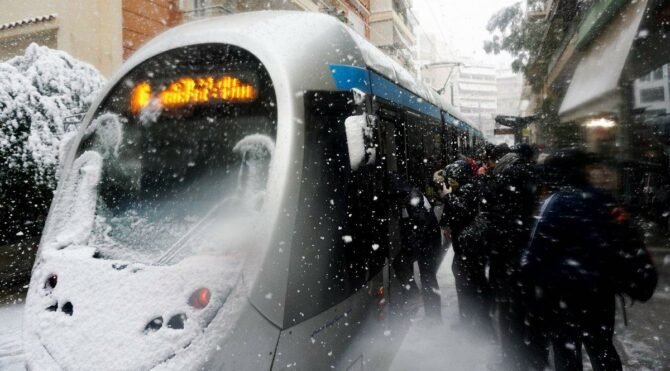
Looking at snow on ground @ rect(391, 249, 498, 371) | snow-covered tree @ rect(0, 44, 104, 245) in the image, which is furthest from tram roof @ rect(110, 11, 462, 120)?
snow-covered tree @ rect(0, 44, 104, 245)

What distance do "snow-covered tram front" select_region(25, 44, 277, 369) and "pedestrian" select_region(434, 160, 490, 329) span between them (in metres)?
2.37

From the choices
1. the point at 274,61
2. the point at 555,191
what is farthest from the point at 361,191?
the point at 555,191

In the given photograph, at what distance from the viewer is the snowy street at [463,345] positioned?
3.83m

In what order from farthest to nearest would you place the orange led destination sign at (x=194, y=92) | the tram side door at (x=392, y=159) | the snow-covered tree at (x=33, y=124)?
the snow-covered tree at (x=33, y=124) → the tram side door at (x=392, y=159) → the orange led destination sign at (x=194, y=92)

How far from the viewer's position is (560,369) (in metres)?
3.06

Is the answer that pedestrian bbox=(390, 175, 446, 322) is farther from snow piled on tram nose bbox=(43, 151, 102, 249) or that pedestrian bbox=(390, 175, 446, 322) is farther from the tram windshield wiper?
snow piled on tram nose bbox=(43, 151, 102, 249)

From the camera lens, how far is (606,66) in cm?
716

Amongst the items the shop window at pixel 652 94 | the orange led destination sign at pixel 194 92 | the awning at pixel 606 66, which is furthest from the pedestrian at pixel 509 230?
the shop window at pixel 652 94

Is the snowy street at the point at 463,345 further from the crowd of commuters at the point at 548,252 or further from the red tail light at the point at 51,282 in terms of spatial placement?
the red tail light at the point at 51,282

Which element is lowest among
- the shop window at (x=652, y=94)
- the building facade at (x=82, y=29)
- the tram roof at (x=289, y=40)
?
the tram roof at (x=289, y=40)

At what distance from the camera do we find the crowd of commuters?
9.05ft

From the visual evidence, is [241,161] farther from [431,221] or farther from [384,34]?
[384,34]

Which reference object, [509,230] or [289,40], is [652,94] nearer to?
[509,230]

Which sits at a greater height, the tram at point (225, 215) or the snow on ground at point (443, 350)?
the tram at point (225, 215)
